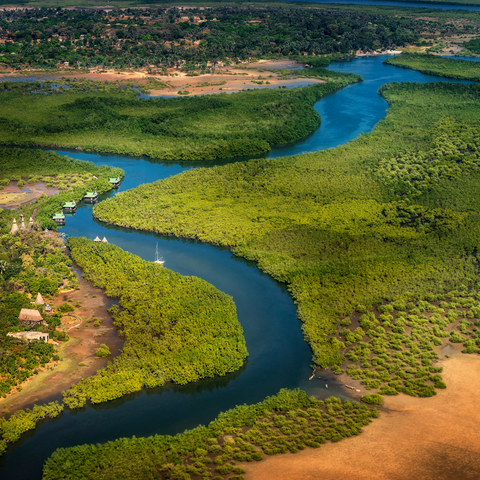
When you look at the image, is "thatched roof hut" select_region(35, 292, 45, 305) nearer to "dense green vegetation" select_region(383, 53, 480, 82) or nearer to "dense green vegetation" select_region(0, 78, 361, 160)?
"dense green vegetation" select_region(0, 78, 361, 160)

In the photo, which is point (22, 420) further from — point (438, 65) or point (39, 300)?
point (438, 65)

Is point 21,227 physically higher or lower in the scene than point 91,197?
lower

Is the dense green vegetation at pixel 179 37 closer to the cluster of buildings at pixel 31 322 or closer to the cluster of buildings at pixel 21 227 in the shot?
the cluster of buildings at pixel 21 227

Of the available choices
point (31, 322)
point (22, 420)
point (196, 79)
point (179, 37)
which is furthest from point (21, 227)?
point (179, 37)

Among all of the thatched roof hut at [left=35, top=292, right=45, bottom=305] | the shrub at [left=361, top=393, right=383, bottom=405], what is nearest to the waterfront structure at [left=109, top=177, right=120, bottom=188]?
the thatched roof hut at [left=35, top=292, right=45, bottom=305]

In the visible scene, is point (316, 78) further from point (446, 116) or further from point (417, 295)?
point (417, 295)
